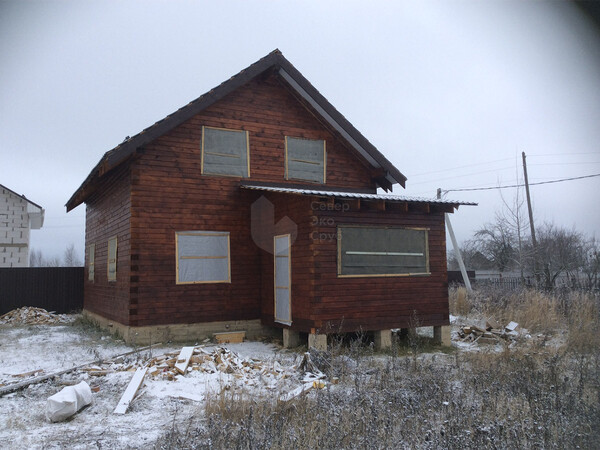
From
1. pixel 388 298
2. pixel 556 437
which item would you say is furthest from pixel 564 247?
pixel 556 437

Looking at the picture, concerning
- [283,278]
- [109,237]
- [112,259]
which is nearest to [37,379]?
[283,278]

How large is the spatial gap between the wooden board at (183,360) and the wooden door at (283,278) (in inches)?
113

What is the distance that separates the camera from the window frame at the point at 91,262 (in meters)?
16.0

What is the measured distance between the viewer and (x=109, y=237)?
13.8 metres

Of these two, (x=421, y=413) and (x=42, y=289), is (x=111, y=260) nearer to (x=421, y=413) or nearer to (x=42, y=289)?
(x=42, y=289)

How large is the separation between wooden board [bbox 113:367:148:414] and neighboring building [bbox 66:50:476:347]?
3.80m

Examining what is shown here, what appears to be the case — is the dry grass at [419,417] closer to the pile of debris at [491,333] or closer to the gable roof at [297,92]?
the pile of debris at [491,333]

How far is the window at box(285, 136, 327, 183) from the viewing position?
1320 cm

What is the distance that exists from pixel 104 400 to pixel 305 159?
8251 millimetres

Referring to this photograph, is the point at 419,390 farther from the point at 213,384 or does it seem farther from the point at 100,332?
the point at 100,332

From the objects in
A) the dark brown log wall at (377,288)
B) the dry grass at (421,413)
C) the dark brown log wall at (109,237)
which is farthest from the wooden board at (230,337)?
the dry grass at (421,413)

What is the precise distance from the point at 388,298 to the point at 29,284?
14.3 m

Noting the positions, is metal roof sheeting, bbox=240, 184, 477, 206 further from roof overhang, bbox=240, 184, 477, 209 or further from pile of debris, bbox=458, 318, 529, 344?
pile of debris, bbox=458, 318, 529, 344

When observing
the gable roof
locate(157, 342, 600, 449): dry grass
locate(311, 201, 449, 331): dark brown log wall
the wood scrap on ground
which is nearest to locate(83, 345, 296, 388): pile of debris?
the wood scrap on ground
